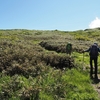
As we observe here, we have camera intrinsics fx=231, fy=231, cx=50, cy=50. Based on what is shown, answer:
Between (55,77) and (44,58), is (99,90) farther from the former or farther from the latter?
(44,58)

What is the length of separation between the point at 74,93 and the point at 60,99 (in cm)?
126

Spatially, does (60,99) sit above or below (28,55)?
below

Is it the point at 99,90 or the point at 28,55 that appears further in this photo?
the point at 28,55

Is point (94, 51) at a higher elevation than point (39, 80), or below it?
higher

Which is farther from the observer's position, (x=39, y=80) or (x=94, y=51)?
(x=94, y=51)

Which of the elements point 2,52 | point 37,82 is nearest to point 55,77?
point 37,82

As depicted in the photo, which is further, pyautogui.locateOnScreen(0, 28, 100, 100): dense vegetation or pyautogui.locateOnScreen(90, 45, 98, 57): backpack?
pyautogui.locateOnScreen(90, 45, 98, 57): backpack

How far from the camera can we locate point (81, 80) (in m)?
13.6

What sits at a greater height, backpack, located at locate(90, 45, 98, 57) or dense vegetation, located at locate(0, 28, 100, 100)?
backpack, located at locate(90, 45, 98, 57)

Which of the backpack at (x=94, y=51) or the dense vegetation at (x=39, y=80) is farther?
the backpack at (x=94, y=51)

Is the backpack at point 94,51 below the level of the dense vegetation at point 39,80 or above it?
above

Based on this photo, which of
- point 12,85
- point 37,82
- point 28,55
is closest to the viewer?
point 12,85

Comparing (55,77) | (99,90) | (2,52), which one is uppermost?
(2,52)

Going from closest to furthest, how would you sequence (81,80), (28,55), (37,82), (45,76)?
(37,82)
(45,76)
(81,80)
(28,55)
